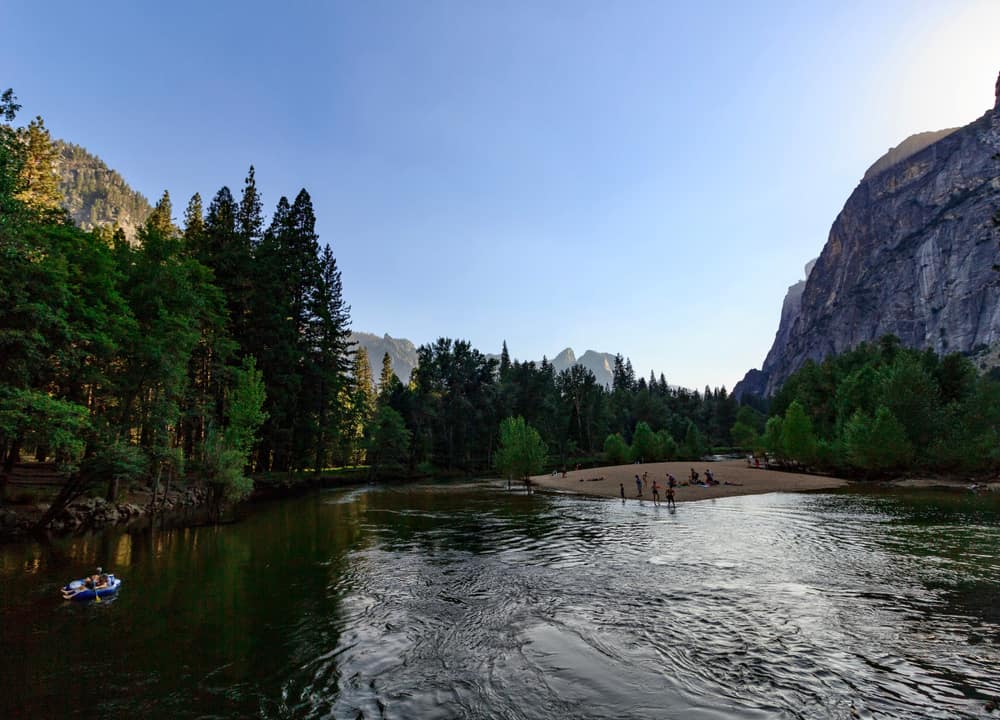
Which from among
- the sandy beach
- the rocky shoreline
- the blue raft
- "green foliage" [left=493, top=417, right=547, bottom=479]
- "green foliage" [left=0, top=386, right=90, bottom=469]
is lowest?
the sandy beach

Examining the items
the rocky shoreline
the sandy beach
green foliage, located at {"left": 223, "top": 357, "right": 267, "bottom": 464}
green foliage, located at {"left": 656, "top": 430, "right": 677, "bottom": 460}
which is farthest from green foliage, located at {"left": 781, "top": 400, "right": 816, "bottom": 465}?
the rocky shoreline

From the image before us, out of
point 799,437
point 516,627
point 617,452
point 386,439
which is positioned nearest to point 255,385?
point 516,627

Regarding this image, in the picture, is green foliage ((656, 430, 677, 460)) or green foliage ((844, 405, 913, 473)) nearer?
green foliage ((844, 405, 913, 473))

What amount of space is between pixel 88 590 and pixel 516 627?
16.5m

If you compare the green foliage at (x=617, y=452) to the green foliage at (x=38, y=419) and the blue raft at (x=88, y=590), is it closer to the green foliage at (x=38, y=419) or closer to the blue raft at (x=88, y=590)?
the green foliage at (x=38, y=419)

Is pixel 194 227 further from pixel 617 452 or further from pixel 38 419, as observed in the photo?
pixel 617 452

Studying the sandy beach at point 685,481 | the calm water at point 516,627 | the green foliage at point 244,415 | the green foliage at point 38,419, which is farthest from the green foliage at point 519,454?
the green foliage at point 38,419

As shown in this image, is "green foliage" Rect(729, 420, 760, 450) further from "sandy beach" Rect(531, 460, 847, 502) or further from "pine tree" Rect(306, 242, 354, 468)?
"pine tree" Rect(306, 242, 354, 468)

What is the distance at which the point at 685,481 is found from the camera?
66.2m

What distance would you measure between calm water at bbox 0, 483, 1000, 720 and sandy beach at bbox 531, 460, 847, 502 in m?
27.1

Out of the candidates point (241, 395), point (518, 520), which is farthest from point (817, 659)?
point (241, 395)

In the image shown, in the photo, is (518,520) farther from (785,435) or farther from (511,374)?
(511,374)

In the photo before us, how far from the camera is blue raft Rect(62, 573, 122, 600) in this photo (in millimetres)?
18047

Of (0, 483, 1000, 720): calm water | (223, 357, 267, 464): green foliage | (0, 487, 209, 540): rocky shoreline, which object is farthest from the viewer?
(223, 357, 267, 464): green foliage
